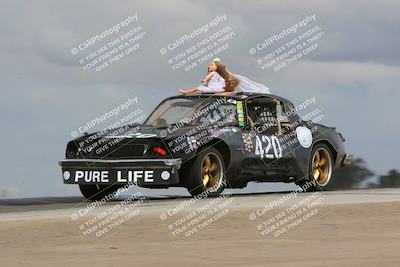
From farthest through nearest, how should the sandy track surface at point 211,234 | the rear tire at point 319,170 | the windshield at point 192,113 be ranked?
the rear tire at point 319,170, the windshield at point 192,113, the sandy track surface at point 211,234

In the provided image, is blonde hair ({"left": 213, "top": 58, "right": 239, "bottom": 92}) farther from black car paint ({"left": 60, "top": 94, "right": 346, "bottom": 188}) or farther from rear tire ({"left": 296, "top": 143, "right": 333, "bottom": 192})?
rear tire ({"left": 296, "top": 143, "right": 333, "bottom": 192})

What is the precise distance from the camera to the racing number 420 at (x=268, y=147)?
1784 cm

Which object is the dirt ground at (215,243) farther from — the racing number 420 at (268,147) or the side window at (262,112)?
the side window at (262,112)

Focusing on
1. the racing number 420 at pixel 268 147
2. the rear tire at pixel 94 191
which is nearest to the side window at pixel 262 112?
the racing number 420 at pixel 268 147

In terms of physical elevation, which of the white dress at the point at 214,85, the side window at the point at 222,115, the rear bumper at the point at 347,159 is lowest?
the rear bumper at the point at 347,159

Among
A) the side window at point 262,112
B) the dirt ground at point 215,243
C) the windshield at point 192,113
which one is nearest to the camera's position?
the dirt ground at point 215,243

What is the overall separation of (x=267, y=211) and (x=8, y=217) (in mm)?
→ 3323

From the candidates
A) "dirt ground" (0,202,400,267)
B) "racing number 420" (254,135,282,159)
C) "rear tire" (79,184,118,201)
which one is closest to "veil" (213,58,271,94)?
"racing number 420" (254,135,282,159)

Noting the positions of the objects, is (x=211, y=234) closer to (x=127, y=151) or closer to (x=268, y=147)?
(x=127, y=151)

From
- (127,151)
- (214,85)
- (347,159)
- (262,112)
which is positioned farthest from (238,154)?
(347,159)

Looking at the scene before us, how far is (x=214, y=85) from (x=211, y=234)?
6884 millimetres

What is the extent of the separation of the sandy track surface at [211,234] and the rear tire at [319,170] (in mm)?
2458

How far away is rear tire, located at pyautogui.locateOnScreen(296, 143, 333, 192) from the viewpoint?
19.1 meters

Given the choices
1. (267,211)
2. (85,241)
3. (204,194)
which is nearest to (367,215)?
(267,211)
